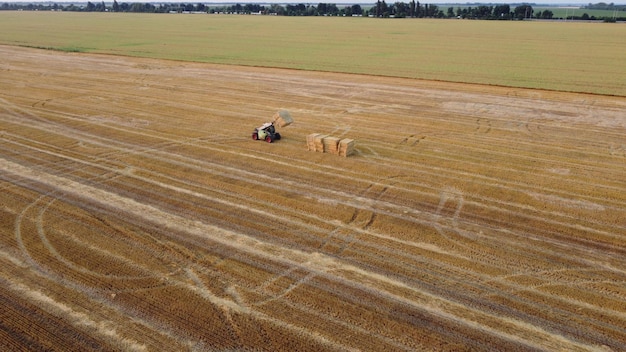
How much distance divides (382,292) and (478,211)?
6360 mm

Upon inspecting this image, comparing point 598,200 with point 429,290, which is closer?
point 429,290

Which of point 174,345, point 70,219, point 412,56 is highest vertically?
point 412,56

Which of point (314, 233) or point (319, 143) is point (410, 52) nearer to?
point (319, 143)

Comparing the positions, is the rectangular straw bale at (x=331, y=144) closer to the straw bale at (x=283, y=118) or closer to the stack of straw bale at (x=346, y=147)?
the stack of straw bale at (x=346, y=147)

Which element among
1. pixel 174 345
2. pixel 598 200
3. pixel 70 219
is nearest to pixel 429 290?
pixel 174 345

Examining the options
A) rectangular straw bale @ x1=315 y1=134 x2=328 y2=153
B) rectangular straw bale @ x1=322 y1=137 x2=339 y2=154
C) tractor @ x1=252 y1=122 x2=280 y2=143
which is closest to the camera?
rectangular straw bale @ x1=322 y1=137 x2=339 y2=154

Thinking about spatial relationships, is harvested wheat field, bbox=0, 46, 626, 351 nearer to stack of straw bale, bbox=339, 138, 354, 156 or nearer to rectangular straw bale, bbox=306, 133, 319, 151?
stack of straw bale, bbox=339, 138, 354, 156

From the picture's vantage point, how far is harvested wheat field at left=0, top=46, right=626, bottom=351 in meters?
10.8

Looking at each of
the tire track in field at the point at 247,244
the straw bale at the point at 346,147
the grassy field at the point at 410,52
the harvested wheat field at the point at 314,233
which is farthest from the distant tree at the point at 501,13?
the tire track in field at the point at 247,244

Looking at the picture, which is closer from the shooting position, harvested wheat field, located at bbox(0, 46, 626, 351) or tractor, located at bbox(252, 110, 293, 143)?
harvested wheat field, located at bbox(0, 46, 626, 351)

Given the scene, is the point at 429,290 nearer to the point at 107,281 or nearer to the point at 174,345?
the point at 174,345

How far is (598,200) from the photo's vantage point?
56.5 feet

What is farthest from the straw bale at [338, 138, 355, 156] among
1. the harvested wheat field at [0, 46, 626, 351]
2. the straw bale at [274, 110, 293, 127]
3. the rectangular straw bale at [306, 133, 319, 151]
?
the straw bale at [274, 110, 293, 127]

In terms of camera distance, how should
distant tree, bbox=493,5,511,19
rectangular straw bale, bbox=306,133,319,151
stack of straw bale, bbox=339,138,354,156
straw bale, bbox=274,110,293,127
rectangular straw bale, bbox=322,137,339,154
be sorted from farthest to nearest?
distant tree, bbox=493,5,511,19, straw bale, bbox=274,110,293,127, rectangular straw bale, bbox=306,133,319,151, rectangular straw bale, bbox=322,137,339,154, stack of straw bale, bbox=339,138,354,156
